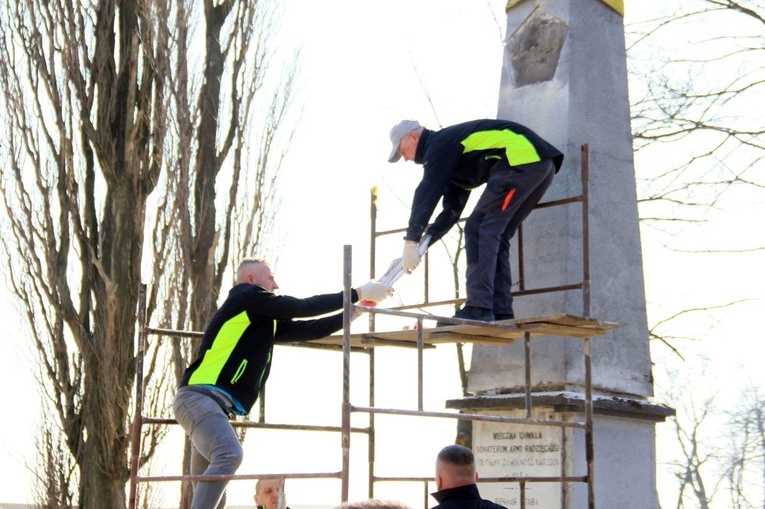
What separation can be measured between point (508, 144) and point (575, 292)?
99cm

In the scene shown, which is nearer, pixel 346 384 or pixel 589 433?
pixel 346 384

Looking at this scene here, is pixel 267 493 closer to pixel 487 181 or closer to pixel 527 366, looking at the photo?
pixel 527 366

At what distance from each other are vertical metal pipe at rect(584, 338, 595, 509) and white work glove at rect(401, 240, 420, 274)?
1.08 m

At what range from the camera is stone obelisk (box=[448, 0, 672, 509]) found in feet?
21.7

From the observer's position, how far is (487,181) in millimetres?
6617

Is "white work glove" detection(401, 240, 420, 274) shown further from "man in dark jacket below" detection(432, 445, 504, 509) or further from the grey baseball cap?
"man in dark jacket below" detection(432, 445, 504, 509)

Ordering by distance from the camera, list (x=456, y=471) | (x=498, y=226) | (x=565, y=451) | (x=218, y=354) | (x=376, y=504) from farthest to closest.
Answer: (x=565, y=451) < (x=498, y=226) < (x=218, y=354) < (x=456, y=471) < (x=376, y=504)

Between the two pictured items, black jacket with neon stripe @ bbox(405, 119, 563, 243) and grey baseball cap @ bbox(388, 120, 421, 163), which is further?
grey baseball cap @ bbox(388, 120, 421, 163)

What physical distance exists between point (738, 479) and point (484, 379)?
510 inches

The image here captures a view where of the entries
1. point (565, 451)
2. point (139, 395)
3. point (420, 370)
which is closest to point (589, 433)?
point (565, 451)

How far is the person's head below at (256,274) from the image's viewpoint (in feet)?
19.2

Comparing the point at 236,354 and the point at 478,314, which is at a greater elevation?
the point at 478,314

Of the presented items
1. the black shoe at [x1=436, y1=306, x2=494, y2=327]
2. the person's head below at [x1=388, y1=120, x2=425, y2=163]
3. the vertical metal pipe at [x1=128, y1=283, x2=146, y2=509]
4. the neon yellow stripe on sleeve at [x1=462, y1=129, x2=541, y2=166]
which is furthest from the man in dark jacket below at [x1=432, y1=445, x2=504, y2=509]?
the person's head below at [x1=388, y1=120, x2=425, y2=163]

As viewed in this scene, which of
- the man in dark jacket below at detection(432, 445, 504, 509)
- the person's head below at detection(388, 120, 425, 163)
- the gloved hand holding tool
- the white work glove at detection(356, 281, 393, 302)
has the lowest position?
the man in dark jacket below at detection(432, 445, 504, 509)
